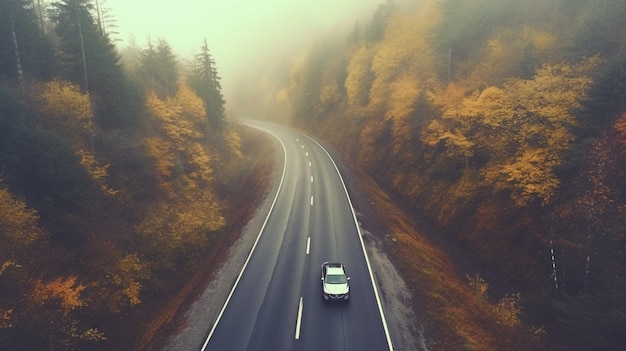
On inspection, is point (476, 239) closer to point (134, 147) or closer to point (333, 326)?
point (333, 326)

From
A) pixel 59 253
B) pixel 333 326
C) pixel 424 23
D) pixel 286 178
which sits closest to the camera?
pixel 333 326

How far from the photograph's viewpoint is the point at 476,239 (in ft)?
90.6

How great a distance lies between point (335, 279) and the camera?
64.1ft

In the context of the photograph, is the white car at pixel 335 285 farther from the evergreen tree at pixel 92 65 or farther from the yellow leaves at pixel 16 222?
the evergreen tree at pixel 92 65

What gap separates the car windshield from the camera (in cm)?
1940

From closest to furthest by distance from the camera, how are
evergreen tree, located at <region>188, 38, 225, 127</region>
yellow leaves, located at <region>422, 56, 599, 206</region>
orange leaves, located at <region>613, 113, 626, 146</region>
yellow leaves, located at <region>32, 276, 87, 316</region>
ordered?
yellow leaves, located at <region>32, 276, 87, 316</region> → orange leaves, located at <region>613, 113, 626, 146</region> → yellow leaves, located at <region>422, 56, 599, 206</region> → evergreen tree, located at <region>188, 38, 225, 127</region>

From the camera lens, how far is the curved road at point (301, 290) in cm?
1652

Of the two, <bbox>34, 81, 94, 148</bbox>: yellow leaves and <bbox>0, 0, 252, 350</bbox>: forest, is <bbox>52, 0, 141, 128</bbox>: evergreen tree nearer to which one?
<bbox>0, 0, 252, 350</bbox>: forest

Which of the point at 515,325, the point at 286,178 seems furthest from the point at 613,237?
the point at 286,178

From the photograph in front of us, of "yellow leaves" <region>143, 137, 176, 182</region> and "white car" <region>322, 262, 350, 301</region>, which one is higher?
"yellow leaves" <region>143, 137, 176, 182</region>

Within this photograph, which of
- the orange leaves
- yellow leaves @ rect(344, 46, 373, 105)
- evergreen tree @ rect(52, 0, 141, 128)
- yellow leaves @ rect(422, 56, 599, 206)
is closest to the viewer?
the orange leaves

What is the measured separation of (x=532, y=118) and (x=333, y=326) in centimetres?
2135

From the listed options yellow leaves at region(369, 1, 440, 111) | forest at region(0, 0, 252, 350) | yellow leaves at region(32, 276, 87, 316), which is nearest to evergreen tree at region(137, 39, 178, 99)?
forest at region(0, 0, 252, 350)

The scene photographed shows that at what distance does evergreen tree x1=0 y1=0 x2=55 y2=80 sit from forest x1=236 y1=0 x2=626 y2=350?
3463cm
